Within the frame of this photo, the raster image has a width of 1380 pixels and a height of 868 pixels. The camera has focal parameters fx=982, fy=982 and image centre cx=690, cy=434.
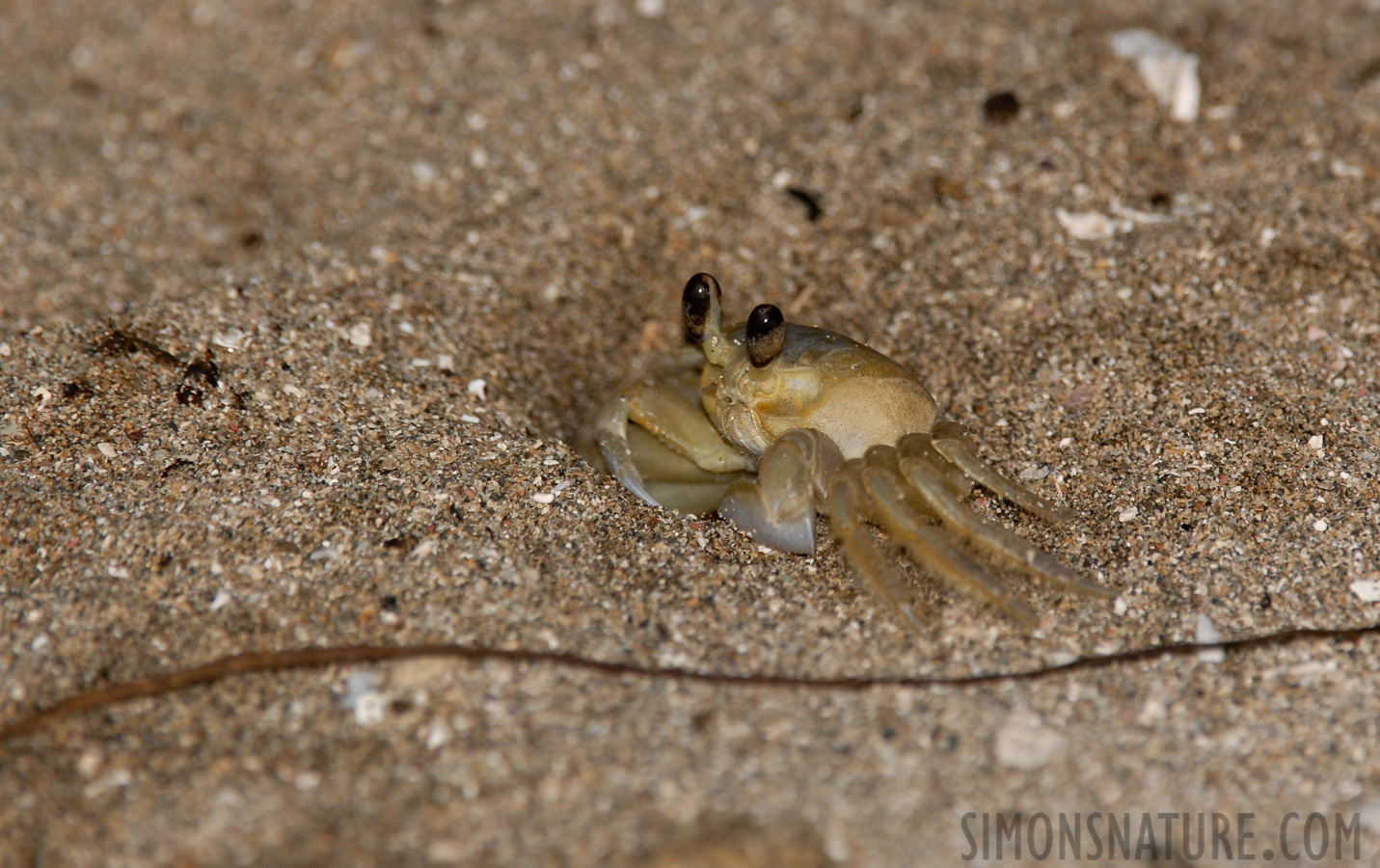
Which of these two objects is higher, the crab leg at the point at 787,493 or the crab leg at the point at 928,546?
the crab leg at the point at 928,546

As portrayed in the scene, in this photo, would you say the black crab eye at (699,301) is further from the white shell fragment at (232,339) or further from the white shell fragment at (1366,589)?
the white shell fragment at (1366,589)

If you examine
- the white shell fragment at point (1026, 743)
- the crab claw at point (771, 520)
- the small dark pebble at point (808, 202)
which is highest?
the small dark pebble at point (808, 202)

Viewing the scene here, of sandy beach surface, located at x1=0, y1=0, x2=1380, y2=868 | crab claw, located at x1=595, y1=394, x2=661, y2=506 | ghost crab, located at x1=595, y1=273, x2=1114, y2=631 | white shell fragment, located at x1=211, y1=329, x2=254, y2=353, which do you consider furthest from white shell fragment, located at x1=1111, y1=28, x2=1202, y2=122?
white shell fragment, located at x1=211, y1=329, x2=254, y2=353

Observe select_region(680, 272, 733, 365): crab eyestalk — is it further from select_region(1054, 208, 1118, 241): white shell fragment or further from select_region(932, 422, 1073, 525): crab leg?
Result: select_region(1054, 208, 1118, 241): white shell fragment

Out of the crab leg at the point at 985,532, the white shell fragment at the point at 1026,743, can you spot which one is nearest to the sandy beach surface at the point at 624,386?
the white shell fragment at the point at 1026,743

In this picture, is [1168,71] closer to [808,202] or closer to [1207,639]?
[808,202]

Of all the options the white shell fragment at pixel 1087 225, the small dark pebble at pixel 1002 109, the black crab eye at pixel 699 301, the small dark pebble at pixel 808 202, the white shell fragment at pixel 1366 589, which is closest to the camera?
the white shell fragment at pixel 1366 589

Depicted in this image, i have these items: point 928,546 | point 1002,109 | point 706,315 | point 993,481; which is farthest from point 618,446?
point 1002,109
